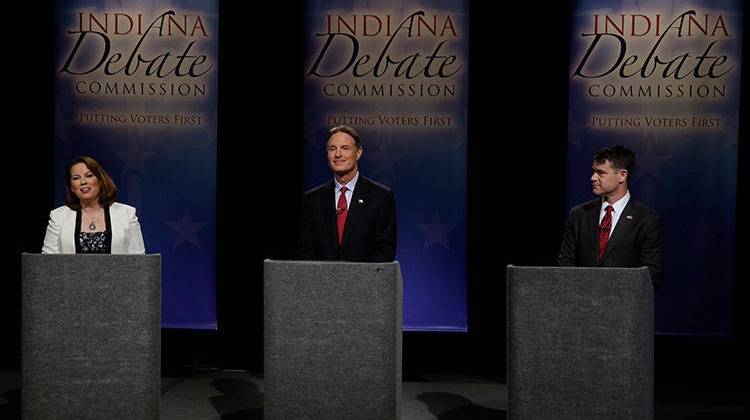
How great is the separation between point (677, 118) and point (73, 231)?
3.81m

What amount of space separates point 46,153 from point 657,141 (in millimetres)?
4078

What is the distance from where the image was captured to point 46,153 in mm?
6078

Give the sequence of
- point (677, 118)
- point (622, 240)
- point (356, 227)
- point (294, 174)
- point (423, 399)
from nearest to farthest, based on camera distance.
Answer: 1. point (622, 240)
2. point (356, 227)
3. point (423, 399)
4. point (677, 118)
5. point (294, 174)

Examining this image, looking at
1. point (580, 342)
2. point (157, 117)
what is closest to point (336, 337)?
point (580, 342)

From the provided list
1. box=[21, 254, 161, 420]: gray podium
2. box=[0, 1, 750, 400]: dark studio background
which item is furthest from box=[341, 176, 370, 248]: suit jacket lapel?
box=[0, 1, 750, 400]: dark studio background

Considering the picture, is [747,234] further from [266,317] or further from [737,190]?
[266,317]

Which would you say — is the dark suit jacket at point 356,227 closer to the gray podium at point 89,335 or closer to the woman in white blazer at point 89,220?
the woman in white blazer at point 89,220

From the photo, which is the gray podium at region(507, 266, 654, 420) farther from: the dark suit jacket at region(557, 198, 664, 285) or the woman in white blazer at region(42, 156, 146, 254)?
the woman in white blazer at region(42, 156, 146, 254)

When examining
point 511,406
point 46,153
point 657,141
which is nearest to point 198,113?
point 46,153

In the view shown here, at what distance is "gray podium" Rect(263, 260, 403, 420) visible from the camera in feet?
11.7

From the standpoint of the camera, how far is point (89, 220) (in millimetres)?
4414

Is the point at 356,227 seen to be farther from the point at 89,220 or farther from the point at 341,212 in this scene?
the point at 89,220

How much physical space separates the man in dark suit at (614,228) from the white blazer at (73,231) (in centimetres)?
216

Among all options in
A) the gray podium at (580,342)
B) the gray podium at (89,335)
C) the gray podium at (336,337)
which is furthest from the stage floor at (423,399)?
the gray podium at (580,342)
